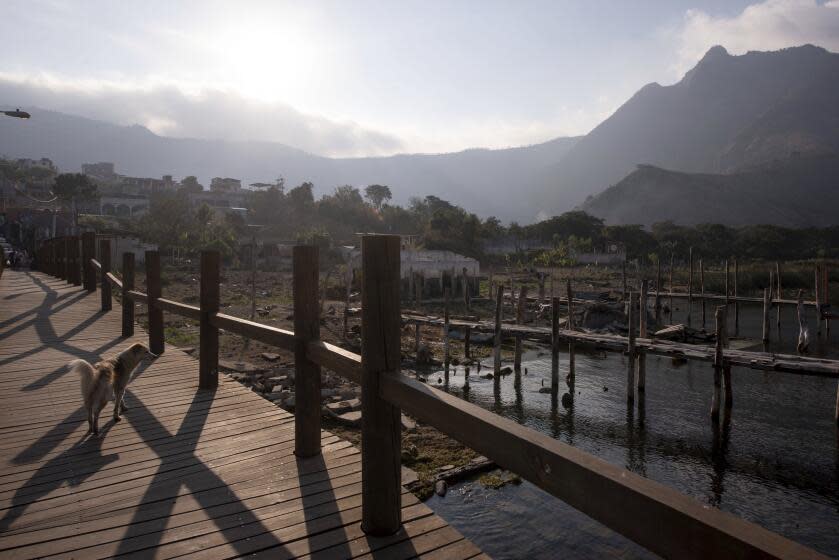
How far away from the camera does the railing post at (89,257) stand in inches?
498

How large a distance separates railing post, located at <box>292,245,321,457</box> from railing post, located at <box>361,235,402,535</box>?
104 centimetres

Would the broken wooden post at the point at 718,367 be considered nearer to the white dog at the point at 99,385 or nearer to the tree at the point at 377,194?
the white dog at the point at 99,385

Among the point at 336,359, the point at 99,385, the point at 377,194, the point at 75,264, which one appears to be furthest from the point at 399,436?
the point at 377,194

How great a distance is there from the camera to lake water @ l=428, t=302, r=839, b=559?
794 centimetres

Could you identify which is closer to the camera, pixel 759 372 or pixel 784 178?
pixel 759 372

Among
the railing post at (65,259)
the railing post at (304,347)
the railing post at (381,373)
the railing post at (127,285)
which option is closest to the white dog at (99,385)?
the railing post at (304,347)

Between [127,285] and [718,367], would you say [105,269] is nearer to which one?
[127,285]

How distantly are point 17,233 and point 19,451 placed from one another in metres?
46.3

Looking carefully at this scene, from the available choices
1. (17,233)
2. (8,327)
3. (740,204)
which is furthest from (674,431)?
(740,204)

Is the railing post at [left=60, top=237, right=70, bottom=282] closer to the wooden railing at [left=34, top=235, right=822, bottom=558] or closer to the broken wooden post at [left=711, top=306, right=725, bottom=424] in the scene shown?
the wooden railing at [left=34, top=235, right=822, bottom=558]

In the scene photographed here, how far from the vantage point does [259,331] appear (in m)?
4.26

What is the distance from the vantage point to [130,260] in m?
7.95

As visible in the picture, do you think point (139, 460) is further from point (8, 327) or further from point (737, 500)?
Result: point (737, 500)

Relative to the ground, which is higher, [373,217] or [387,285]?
[373,217]
